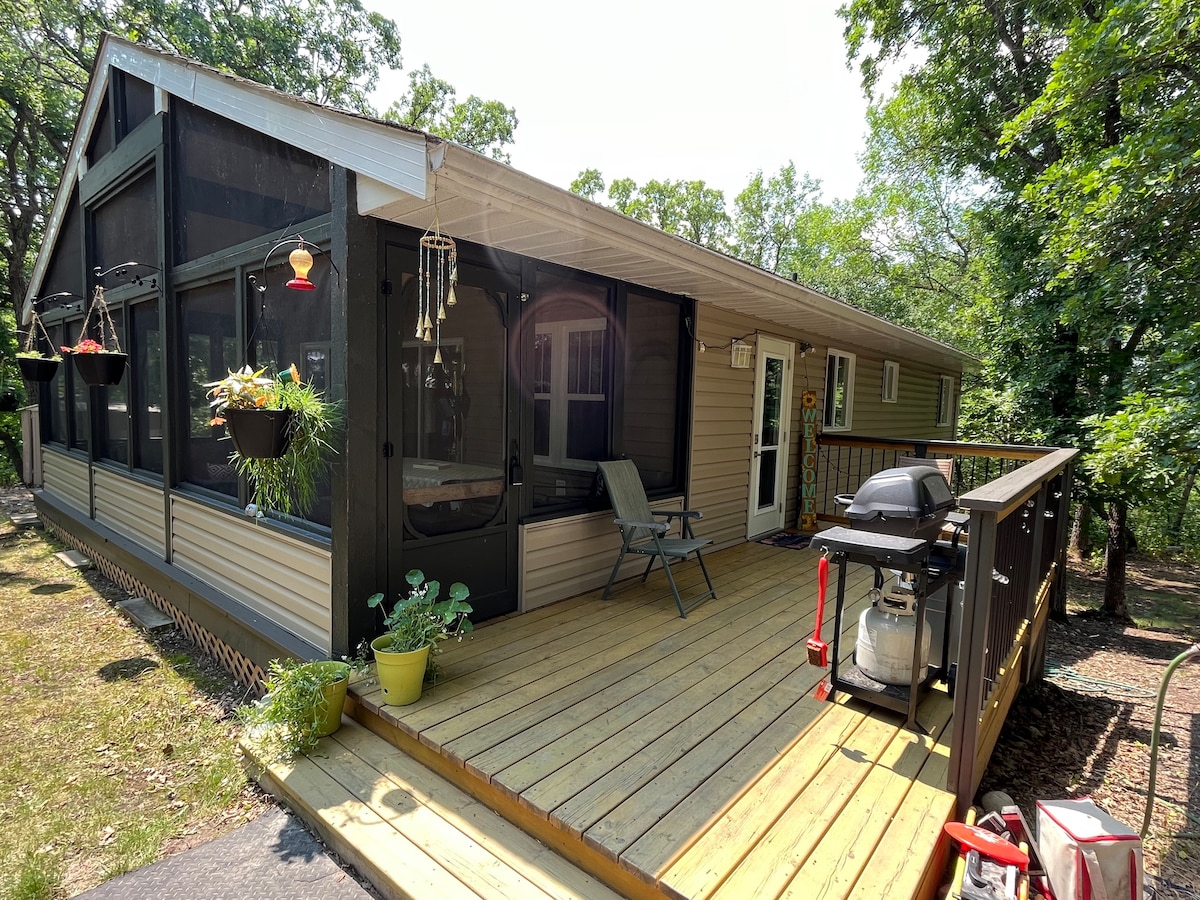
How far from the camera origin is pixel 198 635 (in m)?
4.04

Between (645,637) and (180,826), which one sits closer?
(180,826)

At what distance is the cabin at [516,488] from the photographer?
1.96 meters

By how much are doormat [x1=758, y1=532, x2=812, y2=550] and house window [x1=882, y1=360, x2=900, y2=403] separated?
3.44 meters

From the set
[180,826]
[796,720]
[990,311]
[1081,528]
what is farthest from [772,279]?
[1081,528]

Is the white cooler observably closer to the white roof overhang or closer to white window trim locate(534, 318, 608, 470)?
the white roof overhang

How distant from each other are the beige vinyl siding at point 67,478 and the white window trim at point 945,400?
12089 mm

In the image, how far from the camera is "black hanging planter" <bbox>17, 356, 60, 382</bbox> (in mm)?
4867

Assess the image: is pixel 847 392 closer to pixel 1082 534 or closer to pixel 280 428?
pixel 1082 534

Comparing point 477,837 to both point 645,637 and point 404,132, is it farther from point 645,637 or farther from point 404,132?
point 404,132

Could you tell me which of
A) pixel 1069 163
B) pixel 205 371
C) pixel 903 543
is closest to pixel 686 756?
pixel 903 543

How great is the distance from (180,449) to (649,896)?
4.24 meters

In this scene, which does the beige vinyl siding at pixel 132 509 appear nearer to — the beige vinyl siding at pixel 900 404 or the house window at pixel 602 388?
the house window at pixel 602 388

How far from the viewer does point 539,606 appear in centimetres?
371

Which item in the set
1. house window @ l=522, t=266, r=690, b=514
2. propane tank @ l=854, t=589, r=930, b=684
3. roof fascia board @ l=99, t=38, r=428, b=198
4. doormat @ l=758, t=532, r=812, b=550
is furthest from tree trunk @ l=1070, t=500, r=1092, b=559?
roof fascia board @ l=99, t=38, r=428, b=198
